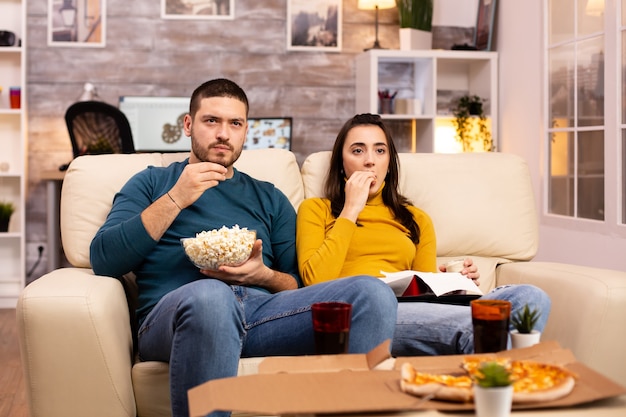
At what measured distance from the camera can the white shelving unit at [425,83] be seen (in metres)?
5.07

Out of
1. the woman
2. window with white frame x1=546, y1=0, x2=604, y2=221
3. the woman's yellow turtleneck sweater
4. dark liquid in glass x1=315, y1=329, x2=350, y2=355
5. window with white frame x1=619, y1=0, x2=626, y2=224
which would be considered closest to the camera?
dark liquid in glass x1=315, y1=329, x2=350, y2=355

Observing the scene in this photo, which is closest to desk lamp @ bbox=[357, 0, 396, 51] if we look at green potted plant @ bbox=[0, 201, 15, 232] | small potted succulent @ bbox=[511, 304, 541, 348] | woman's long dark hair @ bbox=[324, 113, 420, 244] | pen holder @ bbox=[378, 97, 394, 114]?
pen holder @ bbox=[378, 97, 394, 114]

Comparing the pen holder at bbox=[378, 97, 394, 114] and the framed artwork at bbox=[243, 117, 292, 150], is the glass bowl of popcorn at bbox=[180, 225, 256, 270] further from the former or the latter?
the pen holder at bbox=[378, 97, 394, 114]

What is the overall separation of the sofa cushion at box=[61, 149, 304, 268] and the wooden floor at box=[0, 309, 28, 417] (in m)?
0.82

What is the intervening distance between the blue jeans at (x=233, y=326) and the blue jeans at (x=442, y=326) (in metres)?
0.21

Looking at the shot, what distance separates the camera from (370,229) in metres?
2.52

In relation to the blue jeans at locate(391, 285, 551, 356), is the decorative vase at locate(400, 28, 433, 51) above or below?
above

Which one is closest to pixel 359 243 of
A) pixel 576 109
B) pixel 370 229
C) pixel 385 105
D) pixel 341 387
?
pixel 370 229

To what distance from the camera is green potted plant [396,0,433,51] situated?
5145 mm

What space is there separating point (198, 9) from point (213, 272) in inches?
140

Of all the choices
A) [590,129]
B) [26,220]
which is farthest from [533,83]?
[26,220]

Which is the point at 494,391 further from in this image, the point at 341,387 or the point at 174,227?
the point at 174,227

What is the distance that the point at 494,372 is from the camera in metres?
Result: 1.15

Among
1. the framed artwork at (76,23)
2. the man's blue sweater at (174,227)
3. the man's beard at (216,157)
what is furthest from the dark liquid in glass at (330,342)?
the framed artwork at (76,23)
